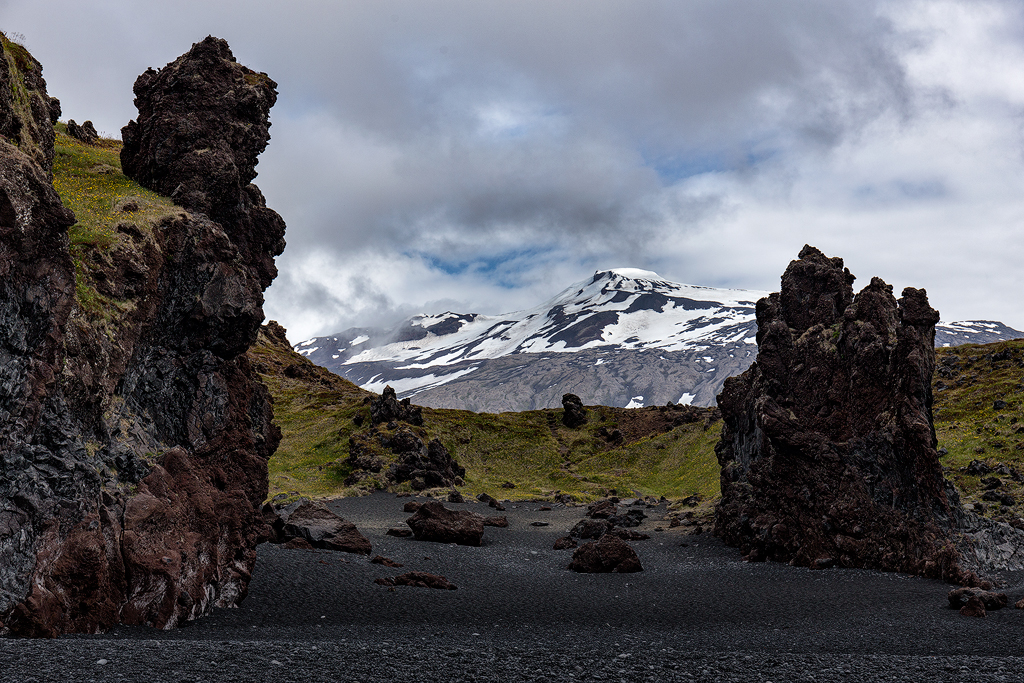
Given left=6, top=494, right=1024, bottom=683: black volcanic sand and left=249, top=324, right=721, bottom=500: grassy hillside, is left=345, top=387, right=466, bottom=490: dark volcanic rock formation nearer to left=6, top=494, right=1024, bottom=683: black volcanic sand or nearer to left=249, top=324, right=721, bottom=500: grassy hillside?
left=249, top=324, right=721, bottom=500: grassy hillside

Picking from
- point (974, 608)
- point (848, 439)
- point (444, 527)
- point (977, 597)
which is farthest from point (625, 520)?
point (974, 608)

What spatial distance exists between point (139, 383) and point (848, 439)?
3639 centimetres

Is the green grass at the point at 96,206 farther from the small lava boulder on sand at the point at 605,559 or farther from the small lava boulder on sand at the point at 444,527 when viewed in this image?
the small lava boulder on sand at the point at 605,559

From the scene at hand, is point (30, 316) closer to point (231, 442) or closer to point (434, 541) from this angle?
point (231, 442)

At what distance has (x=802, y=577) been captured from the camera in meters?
32.7

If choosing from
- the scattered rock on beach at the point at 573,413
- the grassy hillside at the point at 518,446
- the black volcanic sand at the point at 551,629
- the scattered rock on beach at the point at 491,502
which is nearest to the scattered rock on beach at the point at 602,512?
the scattered rock on beach at the point at 491,502

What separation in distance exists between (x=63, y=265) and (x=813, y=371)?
128 ft

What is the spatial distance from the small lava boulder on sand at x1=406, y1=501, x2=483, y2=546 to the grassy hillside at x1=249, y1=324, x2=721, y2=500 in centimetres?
2883

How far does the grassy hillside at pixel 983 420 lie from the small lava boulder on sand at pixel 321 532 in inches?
1613

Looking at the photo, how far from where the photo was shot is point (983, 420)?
206ft

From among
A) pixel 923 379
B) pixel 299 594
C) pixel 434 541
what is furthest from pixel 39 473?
pixel 923 379

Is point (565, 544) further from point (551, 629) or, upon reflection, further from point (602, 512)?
point (551, 629)

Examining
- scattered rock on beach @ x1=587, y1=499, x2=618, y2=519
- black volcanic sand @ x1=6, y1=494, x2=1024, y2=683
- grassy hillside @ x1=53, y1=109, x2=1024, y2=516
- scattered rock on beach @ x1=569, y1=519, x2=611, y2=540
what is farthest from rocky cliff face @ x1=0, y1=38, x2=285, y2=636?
scattered rock on beach @ x1=587, y1=499, x2=618, y2=519

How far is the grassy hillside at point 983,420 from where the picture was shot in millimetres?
46844
